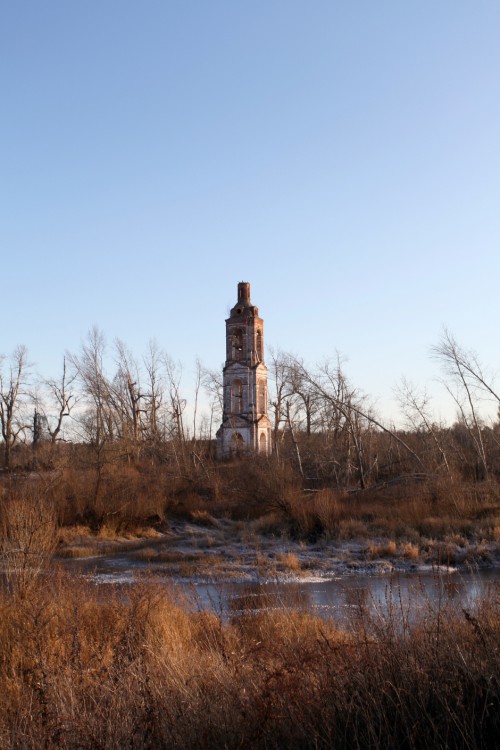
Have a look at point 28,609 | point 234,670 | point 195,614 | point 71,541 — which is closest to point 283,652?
point 234,670

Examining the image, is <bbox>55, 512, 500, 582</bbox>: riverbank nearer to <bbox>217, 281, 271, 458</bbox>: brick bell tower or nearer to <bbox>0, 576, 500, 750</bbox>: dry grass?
<bbox>0, 576, 500, 750</bbox>: dry grass

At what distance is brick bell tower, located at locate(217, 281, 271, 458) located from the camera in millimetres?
49375

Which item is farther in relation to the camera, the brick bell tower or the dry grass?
the brick bell tower

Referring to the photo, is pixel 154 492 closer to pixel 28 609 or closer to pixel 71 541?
pixel 71 541

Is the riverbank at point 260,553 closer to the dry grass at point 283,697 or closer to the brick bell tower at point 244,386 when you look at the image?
the dry grass at point 283,697

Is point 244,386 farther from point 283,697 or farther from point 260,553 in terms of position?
point 283,697

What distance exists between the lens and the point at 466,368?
33.3 m

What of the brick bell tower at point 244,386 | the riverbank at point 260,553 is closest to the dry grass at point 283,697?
the riverbank at point 260,553

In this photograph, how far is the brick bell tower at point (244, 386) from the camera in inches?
1944

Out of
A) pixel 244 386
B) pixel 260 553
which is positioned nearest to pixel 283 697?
pixel 260 553

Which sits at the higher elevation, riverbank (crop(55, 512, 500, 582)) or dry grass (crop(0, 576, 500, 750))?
riverbank (crop(55, 512, 500, 582))

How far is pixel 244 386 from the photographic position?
165 ft

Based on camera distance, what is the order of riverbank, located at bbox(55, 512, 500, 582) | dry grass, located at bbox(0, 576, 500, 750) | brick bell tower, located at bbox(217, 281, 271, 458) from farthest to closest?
1. brick bell tower, located at bbox(217, 281, 271, 458)
2. riverbank, located at bbox(55, 512, 500, 582)
3. dry grass, located at bbox(0, 576, 500, 750)

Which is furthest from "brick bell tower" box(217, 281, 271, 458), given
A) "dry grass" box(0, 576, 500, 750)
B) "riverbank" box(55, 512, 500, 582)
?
"dry grass" box(0, 576, 500, 750)
